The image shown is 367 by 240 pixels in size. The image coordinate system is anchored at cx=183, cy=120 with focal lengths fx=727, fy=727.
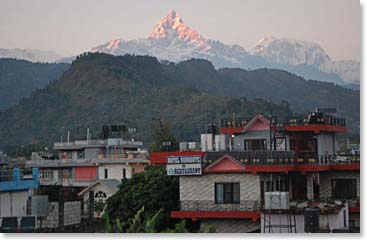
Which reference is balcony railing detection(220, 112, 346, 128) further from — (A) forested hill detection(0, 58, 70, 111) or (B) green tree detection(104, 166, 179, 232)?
(A) forested hill detection(0, 58, 70, 111)

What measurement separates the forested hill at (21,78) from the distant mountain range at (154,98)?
13.2 inches

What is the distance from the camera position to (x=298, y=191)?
937cm


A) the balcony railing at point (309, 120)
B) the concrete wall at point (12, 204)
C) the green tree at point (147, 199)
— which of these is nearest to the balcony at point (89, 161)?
the green tree at point (147, 199)

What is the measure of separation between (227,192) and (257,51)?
1.99 metres

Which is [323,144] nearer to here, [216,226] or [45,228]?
[216,226]

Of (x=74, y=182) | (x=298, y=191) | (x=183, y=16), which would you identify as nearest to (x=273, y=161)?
(x=298, y=191)

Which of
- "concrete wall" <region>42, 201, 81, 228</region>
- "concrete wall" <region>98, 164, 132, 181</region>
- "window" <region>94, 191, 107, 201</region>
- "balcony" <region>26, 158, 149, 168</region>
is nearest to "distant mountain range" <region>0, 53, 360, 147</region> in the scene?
"balcony" <region>26, 158, 149, 168</region>

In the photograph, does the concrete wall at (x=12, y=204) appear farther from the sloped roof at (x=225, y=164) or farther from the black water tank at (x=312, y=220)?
the black water tank at (x=312, y=220)

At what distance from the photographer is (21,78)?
17.5 meters

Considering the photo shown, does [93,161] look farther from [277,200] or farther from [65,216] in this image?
[277,200]

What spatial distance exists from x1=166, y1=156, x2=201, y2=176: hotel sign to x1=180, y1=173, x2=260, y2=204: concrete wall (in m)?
0.09

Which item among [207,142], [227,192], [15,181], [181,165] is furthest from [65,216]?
[207,142]

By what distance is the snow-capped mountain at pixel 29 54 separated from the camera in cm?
990

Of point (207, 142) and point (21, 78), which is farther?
point (21, 78)
